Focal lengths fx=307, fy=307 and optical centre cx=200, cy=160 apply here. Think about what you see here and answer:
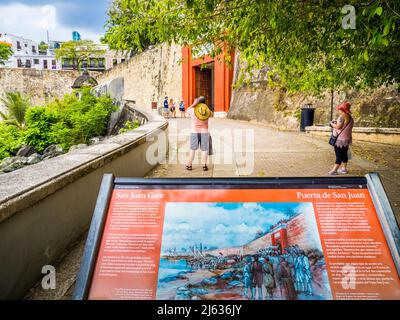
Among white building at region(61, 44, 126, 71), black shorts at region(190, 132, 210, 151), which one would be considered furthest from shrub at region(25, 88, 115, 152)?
white building at region(61, 44, 126, 71)

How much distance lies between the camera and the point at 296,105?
51.8 ft

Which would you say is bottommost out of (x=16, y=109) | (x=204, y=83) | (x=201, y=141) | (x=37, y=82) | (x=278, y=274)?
(x=278, y=274)

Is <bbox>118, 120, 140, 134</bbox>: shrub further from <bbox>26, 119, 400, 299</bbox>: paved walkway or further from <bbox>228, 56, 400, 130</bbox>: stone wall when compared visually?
<bbox>228, 56, 400, 130</bbox>: stone wall

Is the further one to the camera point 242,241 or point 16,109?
point 16,109

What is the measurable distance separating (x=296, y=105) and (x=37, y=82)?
51.5 m

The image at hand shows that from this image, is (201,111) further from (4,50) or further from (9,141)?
(4,50)

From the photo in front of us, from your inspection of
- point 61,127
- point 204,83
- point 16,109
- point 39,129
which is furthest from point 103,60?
point 61,127

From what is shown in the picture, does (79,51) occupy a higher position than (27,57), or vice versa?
(27,57)

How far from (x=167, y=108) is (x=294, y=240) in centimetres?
2391

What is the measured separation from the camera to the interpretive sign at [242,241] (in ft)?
5.12
